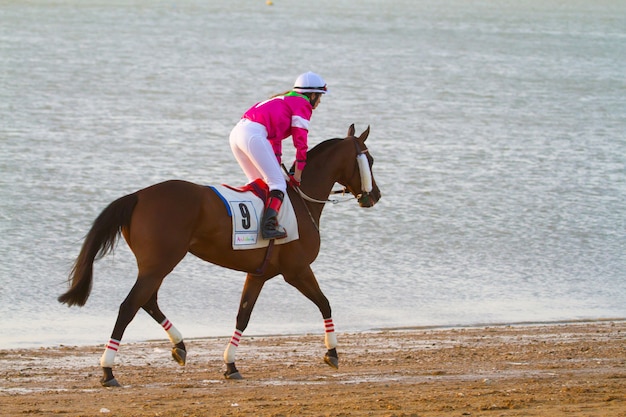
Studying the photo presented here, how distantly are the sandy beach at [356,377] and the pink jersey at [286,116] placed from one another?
5.89 ft

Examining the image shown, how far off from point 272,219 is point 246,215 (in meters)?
0.21

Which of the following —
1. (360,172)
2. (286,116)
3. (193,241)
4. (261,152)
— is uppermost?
(286,116)

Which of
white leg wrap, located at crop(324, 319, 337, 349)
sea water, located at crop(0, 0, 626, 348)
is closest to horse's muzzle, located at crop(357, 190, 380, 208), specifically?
white leg wrap, located at crop(324, 319, 337, 349)

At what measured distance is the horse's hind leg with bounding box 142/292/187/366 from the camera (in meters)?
8.52

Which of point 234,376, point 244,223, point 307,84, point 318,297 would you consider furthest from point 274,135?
point 234,376

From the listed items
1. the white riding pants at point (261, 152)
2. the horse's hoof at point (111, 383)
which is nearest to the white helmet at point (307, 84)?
the white riding pants at point (261, 152)

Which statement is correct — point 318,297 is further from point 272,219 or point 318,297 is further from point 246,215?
point 246,215

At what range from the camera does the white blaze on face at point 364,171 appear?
953 cm

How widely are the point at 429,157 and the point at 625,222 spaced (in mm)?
5703

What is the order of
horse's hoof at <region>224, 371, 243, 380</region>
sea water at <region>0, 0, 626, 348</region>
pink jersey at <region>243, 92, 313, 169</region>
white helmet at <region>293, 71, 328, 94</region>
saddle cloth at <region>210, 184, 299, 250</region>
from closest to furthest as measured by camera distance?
horse's hoof at <region>224, 371, 243, 380</region> < saddle cloth at <region>210, 184, 299, 250</region> < pink jersey at <region>243, 92, 313, 169</region> < white helmet at <region>293, 71, 328, 94</region> < sea water at <region>0, 0, 626, 348</region>

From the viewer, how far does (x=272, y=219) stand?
863 cm

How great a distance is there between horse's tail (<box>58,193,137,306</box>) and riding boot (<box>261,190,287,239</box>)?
103 centimetres

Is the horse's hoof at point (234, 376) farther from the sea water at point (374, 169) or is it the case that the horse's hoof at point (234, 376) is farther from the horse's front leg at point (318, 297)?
the sea water at point (374, 169)

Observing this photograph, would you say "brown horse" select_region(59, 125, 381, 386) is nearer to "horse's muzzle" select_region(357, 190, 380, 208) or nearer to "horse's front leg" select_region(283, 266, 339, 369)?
"horse's front leg" select_region(283, 266, 339, 369)
